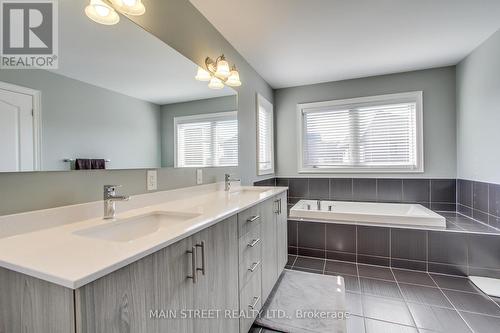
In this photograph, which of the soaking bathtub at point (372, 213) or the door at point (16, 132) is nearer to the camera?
the door at point (16, 132)

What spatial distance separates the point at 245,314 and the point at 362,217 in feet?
5.88

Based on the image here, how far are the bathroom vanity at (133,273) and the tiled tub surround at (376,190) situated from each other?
6.15 feet

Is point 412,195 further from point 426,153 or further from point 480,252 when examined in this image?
point 480,252

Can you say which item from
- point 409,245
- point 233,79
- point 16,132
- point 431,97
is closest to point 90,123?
point 16,132

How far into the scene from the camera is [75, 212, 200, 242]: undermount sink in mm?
966

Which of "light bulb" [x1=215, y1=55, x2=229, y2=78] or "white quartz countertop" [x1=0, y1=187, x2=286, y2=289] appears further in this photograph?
"light bulb" [x1=215, y1=55, x2=229, y2=78]

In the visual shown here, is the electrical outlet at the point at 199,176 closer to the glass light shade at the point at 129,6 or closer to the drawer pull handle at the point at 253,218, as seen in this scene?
the drawer pull handle at the point at 253,218

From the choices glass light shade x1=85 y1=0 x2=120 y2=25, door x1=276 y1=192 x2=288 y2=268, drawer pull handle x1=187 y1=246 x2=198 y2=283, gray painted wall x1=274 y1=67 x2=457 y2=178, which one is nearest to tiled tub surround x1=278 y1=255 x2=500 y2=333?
door x1=276 y1=192 x2=288 y2=268

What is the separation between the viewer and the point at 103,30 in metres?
1.13

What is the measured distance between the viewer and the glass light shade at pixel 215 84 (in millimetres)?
1949

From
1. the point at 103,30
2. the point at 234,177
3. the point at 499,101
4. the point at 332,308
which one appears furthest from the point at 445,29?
the point at 103,30

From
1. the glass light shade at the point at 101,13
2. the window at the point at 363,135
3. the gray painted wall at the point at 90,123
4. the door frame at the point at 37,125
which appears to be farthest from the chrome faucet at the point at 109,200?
the window at the point at 363,135

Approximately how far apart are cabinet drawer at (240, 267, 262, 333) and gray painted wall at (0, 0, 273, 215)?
→ 823mm

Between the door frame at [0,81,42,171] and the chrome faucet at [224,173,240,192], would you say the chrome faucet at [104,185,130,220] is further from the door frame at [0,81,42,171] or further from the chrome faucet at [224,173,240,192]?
the chrome faucet at [224,173,240,192]
